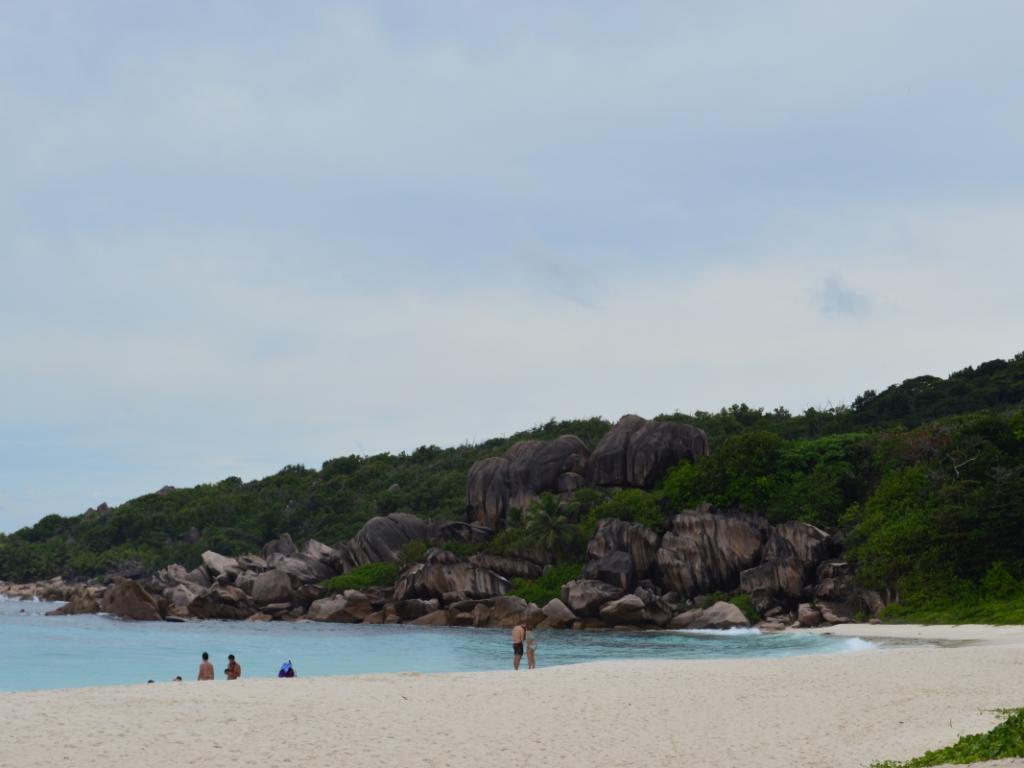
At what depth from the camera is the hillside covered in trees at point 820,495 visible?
44.9 metres

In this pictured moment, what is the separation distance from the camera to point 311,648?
4534 cm

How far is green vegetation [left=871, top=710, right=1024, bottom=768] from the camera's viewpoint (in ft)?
35.7

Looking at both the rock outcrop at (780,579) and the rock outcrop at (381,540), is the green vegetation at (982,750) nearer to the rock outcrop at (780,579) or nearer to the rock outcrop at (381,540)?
the rock outcrop at (780,579)

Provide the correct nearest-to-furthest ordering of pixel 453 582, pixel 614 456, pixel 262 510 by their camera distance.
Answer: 1. pixel 453 582
2. pixel 614 456
3. pixel 262 510

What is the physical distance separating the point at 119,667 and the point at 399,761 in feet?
94.2

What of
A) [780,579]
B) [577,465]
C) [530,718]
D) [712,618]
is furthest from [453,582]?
[530,718]

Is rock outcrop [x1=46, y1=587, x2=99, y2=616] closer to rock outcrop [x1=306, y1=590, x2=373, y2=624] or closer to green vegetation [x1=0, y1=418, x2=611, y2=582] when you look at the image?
rock outcrop [x1=306, y1=590, x2=373, y2=624]

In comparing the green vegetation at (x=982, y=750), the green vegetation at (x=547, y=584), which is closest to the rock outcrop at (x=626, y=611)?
the green vegetation at (x=547, y=584)

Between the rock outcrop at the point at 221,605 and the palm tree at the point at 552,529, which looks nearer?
the palm tree at the point at 552,529

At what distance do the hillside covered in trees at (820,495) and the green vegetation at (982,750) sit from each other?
3242cm

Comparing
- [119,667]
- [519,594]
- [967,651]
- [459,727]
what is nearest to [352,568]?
[519,594]

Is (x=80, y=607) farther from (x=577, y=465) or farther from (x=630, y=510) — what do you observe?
(x=630, y=510)

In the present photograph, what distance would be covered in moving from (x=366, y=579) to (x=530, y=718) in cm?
4881

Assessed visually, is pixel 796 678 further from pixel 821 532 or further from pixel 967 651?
pixel 821 532
